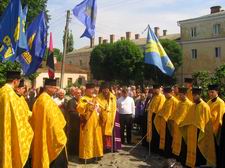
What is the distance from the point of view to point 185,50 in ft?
179

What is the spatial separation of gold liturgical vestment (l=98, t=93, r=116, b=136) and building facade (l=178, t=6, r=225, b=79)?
132 feet

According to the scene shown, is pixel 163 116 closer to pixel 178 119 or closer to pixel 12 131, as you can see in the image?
pixel 178 119

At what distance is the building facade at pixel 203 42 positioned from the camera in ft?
164

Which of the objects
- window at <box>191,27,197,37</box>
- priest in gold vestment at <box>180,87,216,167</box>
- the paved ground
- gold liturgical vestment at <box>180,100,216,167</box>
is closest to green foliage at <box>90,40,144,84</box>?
window at <box>191,27,197,37</box>

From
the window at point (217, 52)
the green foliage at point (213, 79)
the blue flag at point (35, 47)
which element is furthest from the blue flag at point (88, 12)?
the window at point (217, 52)

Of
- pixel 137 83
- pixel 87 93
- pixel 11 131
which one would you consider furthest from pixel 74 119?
pixel 137 83

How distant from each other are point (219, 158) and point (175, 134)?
172cm

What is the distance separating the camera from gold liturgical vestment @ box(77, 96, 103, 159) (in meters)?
10.3

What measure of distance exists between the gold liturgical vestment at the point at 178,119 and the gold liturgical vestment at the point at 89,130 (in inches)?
75.2

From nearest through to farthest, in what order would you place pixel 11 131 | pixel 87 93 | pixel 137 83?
pixel 11 131 → pixel 87 93 → pixel 137 83

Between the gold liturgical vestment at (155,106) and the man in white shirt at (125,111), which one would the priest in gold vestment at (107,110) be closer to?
the gold liturgical vestment at (155,106)

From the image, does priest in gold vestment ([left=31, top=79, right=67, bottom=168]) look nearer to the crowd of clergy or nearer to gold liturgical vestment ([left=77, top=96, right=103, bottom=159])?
the crowd of clergy

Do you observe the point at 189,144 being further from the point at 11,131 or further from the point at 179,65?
the point at 179,65

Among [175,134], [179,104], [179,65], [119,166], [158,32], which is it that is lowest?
[119,166]
